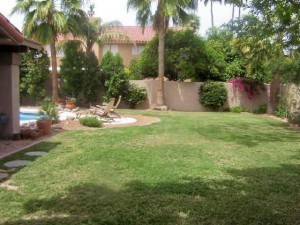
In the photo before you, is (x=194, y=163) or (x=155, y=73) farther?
(x=155, y=73)

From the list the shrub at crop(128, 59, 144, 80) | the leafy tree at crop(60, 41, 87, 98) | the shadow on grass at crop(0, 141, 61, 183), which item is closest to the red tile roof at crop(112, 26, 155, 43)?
the shrub at crop(128, 59, 144, 80)

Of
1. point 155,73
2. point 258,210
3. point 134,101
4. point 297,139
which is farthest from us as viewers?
point 155,73

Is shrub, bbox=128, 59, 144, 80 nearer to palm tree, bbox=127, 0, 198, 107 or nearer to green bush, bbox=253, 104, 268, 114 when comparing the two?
palm tree, bbox=127, 0, 198, 107

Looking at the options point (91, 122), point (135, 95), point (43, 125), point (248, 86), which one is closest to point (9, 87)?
point (43, 125)

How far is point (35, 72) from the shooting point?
78.0 feet

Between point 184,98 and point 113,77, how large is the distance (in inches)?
195

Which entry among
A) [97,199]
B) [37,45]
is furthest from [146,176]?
[37,45]

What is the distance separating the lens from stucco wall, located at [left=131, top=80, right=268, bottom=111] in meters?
24.3

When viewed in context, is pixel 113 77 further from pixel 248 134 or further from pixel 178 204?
pixel 178 204

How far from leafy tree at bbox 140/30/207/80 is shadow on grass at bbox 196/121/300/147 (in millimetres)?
9491

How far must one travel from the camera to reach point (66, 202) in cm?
525

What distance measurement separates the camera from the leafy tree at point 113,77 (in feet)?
76.9

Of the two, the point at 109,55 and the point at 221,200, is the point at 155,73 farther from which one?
the point at 221,200

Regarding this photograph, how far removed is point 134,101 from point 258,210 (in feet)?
63.1
